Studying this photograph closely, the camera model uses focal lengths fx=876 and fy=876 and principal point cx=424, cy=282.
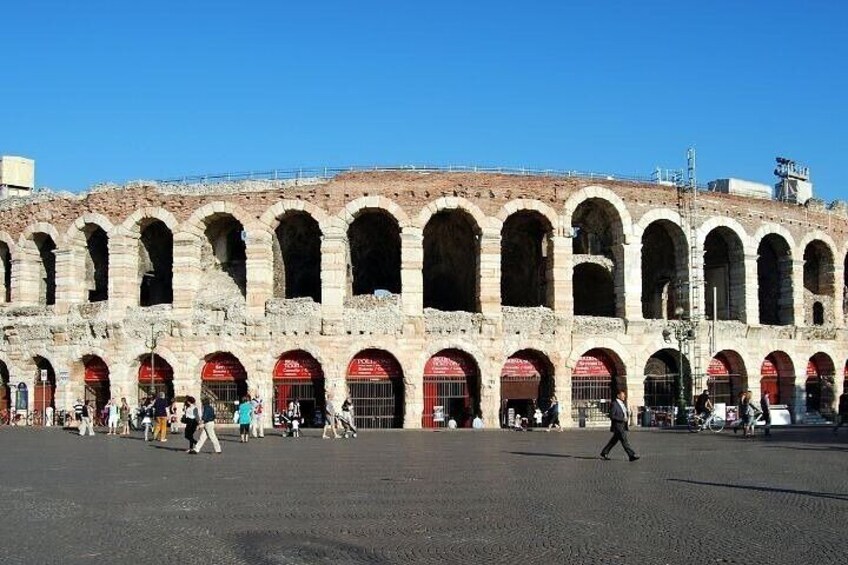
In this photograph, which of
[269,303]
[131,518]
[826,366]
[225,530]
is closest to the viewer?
[225,530]

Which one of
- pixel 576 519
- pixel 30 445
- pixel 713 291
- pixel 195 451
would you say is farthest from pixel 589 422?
pixel 576 519

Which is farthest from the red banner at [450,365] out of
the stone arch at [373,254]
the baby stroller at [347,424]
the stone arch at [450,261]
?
the baby stroller at [347,424]

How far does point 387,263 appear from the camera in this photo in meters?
39.8

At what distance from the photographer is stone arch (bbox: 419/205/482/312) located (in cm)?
3744

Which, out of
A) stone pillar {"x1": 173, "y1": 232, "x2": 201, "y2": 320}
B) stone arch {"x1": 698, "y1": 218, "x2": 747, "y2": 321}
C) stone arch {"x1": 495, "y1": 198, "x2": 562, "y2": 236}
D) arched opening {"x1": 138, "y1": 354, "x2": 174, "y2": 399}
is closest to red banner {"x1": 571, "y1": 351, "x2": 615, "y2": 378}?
stone arch {"x1": 495, "y1": 198, "x2": 562, "y2": 236}

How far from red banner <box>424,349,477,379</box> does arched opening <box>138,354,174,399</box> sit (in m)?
10.0

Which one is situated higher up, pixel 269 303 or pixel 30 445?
pixel 269 303

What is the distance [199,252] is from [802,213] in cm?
2694

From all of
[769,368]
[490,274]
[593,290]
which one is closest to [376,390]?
[490,274]

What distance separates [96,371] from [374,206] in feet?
43.2

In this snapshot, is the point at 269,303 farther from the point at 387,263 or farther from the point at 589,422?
the point at 589,422

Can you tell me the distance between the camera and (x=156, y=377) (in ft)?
113

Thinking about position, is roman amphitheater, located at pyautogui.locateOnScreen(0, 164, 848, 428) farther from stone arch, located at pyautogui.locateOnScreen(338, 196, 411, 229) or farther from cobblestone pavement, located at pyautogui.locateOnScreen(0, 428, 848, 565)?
cobblestone pavement, located at pyautogui.locateOnScreen(0, 428, 848, 565)

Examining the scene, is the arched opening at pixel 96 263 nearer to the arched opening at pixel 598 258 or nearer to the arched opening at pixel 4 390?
the arched opening at pixel 4 390
